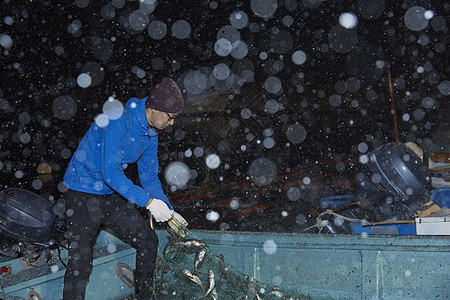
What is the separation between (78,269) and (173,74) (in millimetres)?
10426

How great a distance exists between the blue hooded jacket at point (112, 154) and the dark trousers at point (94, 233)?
0.10 meters

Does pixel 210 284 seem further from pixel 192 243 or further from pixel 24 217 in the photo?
pixel 24 217

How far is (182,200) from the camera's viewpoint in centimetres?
883

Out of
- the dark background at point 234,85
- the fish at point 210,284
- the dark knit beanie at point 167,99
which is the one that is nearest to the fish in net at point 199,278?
the fish at point 210,284

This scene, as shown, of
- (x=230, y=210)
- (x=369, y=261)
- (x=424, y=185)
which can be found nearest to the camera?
(x=369, y=261)

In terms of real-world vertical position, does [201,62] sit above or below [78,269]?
above

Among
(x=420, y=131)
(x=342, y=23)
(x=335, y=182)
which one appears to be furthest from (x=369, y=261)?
(x=420, y=131)

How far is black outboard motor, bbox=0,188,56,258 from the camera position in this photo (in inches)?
116

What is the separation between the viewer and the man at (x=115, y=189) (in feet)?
7.86

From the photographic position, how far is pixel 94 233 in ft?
8.70

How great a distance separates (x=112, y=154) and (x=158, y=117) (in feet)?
1.40

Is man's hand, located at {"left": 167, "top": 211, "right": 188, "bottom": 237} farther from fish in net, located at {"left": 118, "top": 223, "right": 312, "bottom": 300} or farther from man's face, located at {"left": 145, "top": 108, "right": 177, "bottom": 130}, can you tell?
man's face, located at {"left": 145, "top": 108, "right": 177, "bottom": 130}

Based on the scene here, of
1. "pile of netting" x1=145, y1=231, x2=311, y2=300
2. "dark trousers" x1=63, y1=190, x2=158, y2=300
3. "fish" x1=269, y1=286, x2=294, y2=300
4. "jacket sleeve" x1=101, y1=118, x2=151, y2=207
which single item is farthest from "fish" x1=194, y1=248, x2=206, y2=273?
"jacket sleeve" x1=101, y1=118, x2=151, y2=207

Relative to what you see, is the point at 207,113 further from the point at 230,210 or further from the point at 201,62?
the point at 230,210
